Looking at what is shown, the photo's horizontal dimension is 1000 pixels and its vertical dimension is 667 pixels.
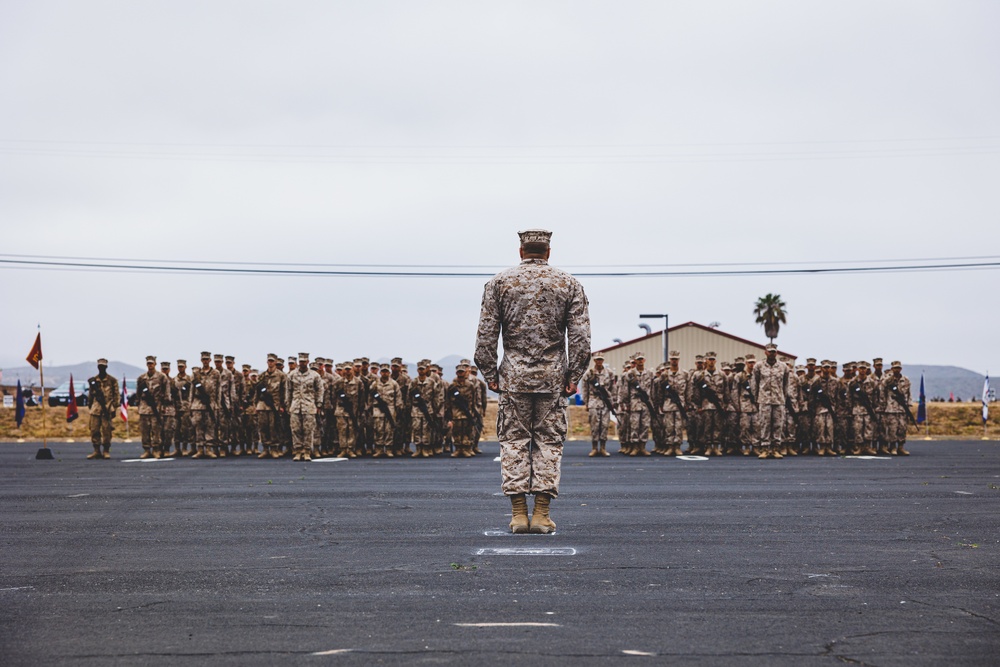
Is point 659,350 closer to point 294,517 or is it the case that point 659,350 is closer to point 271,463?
point 271,463

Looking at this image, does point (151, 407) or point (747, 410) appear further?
point (747, 410)

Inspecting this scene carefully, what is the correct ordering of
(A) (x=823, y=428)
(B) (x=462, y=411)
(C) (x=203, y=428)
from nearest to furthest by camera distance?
(C) (x=203, y=428) < (A) (x=823, y=428) < (B) (x=462, y=411)

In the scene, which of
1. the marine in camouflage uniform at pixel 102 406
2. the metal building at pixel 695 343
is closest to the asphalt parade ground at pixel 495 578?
the marine in camouflage uniform at pixel 102 406

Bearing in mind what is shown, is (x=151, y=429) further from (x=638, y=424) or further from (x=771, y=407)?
(x=771, y=407)

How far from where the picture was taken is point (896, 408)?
25.9m

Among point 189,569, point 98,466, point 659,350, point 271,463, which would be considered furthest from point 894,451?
point 659,350

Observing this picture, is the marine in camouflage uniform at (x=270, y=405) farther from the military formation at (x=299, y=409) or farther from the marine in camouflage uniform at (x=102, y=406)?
the marine in camouflage uniform at (x=102, y=406)

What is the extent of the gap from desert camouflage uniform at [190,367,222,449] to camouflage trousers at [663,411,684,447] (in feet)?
33.6

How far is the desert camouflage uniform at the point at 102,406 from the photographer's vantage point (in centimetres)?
2353

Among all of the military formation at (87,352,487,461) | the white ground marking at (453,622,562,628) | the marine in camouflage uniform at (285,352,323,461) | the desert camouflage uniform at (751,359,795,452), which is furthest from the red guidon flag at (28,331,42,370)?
the white ground marking at (453,622,562,628)

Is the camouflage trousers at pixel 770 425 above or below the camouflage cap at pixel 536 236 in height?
below

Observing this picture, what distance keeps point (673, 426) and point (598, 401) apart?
2.00 m

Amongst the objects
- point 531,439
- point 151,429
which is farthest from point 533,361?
point 151,429

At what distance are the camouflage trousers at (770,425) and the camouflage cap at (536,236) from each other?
635 inches
